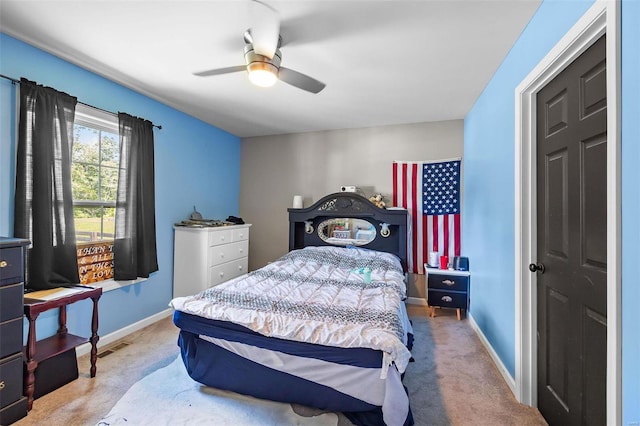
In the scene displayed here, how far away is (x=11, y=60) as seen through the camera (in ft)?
6.59

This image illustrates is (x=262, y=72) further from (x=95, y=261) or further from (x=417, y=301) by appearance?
(x=417, y=301)

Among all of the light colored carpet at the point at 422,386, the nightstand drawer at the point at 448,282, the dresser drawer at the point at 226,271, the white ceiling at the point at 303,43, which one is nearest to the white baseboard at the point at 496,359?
the light colored carpet at the point at 422,386

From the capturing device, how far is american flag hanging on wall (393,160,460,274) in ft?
12.3

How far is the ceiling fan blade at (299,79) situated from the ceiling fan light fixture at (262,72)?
0.10m

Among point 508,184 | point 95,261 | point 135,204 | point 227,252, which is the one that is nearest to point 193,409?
point 95,261

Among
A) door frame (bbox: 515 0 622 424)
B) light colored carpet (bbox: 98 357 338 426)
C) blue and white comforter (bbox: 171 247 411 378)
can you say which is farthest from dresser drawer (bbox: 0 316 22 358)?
door frame (bbox: 515 0 622 424)

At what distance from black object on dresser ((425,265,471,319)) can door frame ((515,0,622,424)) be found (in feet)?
4.65

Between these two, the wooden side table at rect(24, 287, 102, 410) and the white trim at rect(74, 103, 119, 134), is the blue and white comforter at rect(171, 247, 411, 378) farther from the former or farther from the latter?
the white trim at rect(74, 103, 119, 134)

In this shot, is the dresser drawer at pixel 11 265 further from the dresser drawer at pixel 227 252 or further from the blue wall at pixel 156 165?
the dresser drawer at pixel 227 252

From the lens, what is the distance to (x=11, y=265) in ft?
5.47

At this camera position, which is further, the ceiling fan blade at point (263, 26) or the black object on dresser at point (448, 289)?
the black object on dresser at point (448, 289)

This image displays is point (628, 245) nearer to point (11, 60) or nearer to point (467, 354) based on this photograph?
point (467, 354)

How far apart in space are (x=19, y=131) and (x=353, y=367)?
2790 millimetres

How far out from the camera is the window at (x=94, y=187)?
2527mm
